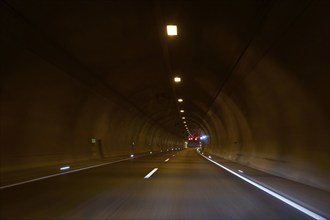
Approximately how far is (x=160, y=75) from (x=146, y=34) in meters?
9.90

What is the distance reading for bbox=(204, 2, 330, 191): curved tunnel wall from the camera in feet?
38.5

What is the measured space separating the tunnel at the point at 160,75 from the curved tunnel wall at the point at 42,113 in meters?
0.07

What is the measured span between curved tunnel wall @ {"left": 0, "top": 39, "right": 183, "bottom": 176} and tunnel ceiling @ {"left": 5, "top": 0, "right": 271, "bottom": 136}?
1097mm

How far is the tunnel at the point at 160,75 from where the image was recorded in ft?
35.8

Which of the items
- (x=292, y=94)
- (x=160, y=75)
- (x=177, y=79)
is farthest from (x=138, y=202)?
(x=177, y=79)

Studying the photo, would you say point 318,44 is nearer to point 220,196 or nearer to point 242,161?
point 220,196

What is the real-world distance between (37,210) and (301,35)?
8025 mm

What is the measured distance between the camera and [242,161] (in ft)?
99.7

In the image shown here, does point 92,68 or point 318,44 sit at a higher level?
point 92,68

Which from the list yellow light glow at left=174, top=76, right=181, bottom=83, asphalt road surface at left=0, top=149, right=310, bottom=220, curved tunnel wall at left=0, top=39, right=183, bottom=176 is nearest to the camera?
asphalt road surface at left=0, top=149, right=310, bottom=220

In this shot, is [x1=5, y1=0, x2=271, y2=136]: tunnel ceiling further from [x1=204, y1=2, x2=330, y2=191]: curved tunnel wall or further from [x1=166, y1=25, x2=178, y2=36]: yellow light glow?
[x1=204, y1=2, x2=330, y2=191]: curved tunnel wall

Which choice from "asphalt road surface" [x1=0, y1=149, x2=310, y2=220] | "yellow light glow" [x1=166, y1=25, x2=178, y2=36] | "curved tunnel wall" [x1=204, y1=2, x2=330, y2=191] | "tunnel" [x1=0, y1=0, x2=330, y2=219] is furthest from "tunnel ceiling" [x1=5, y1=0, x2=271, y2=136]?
"asphalt road surface" [x1=0, y1=149, x2=310, y2=220]

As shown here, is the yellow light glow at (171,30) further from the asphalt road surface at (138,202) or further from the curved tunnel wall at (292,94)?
the asphalt road surface at (138,202)

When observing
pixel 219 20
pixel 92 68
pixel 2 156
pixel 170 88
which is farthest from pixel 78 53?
pixel 170 88
